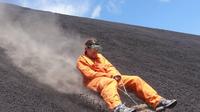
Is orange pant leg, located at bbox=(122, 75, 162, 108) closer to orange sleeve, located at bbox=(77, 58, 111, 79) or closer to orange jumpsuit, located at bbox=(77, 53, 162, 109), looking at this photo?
orange jumpsuit, located at bbox=(77, 53, 162, 109)

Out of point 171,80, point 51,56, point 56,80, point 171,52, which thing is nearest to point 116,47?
point 171,52

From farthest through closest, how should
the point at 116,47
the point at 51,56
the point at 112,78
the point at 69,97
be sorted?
1. the point at 116,47
2. the point at 51,56
3. the point at 69,97
4. the point at 112,78

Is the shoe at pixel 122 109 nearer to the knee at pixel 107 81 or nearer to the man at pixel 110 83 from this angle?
the man at pixel 110 83

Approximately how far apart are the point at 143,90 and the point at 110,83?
59 centimetres

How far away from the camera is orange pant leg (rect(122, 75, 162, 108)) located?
970 cm

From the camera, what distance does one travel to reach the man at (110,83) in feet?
31.1

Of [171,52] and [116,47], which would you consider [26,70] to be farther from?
[171,52]

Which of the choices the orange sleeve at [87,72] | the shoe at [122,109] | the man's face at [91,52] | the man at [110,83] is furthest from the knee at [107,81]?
the man's face at [91,52]

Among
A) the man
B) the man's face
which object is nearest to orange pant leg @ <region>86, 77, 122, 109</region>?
the man

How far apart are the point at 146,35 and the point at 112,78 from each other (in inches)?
437

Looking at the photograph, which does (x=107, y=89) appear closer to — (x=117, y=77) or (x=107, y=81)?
(x=107, y=81)

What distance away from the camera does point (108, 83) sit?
990 centimetres

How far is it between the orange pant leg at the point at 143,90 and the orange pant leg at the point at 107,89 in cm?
41

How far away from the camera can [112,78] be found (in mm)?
10242
